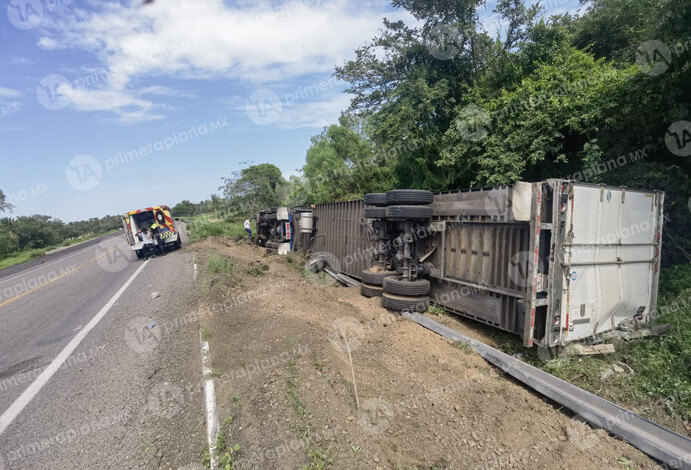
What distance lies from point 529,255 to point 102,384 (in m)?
5.64

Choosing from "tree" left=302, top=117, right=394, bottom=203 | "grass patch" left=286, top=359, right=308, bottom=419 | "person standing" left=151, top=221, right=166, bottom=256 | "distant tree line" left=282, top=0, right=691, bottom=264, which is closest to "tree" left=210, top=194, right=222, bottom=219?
"tree" left=302, top=117, right=394, bottom=203

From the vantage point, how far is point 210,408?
318 centimetres

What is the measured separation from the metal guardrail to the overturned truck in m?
0.48

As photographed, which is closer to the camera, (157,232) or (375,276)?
(375,276)

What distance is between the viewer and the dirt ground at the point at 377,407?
2695mm

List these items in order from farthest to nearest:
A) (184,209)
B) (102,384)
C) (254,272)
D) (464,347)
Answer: (184,209), (254,272), (464,347), (102,384)

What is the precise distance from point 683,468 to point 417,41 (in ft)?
47.4

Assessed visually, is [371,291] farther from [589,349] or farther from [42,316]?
[42,316]

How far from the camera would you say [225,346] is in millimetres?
4449

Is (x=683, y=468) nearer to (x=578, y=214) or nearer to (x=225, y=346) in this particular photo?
(x=578, y=214)

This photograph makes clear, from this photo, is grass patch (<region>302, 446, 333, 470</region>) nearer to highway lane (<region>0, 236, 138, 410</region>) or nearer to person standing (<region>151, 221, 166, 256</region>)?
highway lane (<region>0, 236, 138, 410</region>)

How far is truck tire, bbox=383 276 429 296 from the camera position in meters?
6.21

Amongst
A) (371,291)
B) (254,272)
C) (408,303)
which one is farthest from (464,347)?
(254,272)

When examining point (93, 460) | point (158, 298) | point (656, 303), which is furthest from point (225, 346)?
point (656, 303)
